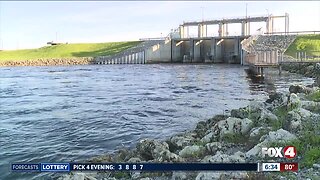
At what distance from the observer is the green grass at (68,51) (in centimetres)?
11169

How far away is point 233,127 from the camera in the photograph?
10.7 metres

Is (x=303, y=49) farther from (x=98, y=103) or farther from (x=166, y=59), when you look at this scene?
(x=98, y=103)

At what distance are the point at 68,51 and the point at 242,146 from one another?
114 m

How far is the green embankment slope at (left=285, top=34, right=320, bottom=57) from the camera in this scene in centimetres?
6586

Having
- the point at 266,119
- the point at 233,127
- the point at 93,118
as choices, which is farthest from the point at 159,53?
the point at 233,127

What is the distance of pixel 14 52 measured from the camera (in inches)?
5074

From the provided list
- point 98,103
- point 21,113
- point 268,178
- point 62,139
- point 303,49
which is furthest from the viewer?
point 303,49

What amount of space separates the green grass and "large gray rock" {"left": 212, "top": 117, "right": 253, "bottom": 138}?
98782mm

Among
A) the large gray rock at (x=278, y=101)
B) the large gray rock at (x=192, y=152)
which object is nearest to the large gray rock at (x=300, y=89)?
the large gray rock at (x=278, y=101)

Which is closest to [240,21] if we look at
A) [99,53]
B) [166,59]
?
[166,59]

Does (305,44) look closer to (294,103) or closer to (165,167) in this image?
(294,103)

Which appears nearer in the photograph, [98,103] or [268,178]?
[268,178]

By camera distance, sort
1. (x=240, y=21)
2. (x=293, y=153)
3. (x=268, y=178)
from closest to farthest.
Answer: (x=268, y=178) → (x=293, y=153) → (x=240, y=21)

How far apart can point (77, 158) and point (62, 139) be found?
258cm
